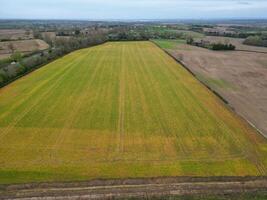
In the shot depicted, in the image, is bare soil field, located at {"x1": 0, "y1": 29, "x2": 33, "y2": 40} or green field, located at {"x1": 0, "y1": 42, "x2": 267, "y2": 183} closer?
green field, located at {"x1": 0, "y1": 42, "x2": 267, "y2": 183}

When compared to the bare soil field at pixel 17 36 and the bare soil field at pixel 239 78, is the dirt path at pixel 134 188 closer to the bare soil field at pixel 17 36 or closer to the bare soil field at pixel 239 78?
the bare soil field at pixel 239 78

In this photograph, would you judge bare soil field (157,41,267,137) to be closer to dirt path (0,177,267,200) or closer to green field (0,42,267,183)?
green field (0,42,267,183)

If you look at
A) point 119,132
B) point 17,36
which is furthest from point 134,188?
point 17,36

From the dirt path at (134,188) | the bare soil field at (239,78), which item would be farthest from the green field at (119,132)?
the bare soil field at (239,78)

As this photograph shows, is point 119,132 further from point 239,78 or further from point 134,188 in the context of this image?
point 239,78

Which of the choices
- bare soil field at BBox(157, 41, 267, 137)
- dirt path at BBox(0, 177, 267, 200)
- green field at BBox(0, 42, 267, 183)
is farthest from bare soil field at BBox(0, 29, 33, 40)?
dirt path at BBox(0, 177, 267, 200)

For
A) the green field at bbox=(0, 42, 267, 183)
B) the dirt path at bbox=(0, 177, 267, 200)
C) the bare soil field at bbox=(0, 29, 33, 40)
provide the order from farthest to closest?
the bare soil field at bbox=(0, 29, 33, 40), the green field at bbox=(0, 42, 267, 183), the dirt path at bbox=(0, 177, 267, 200)
